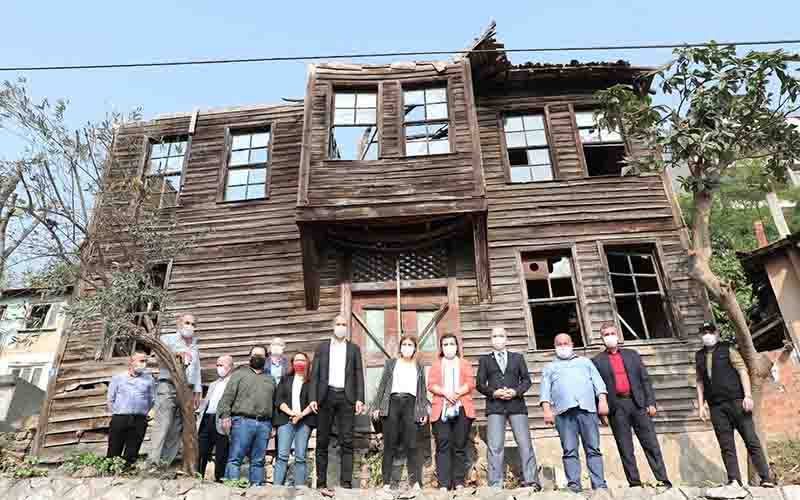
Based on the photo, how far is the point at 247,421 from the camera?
20.2 feet

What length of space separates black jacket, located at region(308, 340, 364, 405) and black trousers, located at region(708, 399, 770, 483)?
4132 mm

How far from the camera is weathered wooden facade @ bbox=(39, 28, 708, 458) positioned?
30.6 ft

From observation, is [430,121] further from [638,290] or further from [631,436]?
[631,436]

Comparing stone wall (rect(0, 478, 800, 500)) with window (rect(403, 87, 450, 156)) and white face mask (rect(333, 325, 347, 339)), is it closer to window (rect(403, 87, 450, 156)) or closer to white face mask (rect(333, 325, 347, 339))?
white face mask (rect(333, 325, 347, 339))

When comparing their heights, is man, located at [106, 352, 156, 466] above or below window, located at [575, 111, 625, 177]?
below

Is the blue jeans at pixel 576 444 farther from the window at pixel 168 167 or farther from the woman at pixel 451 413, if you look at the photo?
the window at pixel 168 167

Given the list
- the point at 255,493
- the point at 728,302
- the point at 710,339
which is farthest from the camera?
Result: the point at 728,302

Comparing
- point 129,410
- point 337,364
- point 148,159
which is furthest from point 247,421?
point 148,159

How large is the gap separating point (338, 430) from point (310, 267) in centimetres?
370

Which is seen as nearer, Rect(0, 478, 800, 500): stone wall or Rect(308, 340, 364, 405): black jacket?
Rect(0, 478, 800, 500): stone wall

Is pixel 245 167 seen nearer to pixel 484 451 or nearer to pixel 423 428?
pixel 423 428

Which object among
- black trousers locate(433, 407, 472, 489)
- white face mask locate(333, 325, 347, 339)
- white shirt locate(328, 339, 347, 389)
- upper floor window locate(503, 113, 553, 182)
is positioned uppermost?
upper floor window locate(503, 113, 553, 182)

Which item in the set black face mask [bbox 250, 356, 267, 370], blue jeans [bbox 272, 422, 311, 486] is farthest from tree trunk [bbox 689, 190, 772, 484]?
black face mask [bbox 250, 356, 267, 370]

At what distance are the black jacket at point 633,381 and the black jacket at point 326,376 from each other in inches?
110
